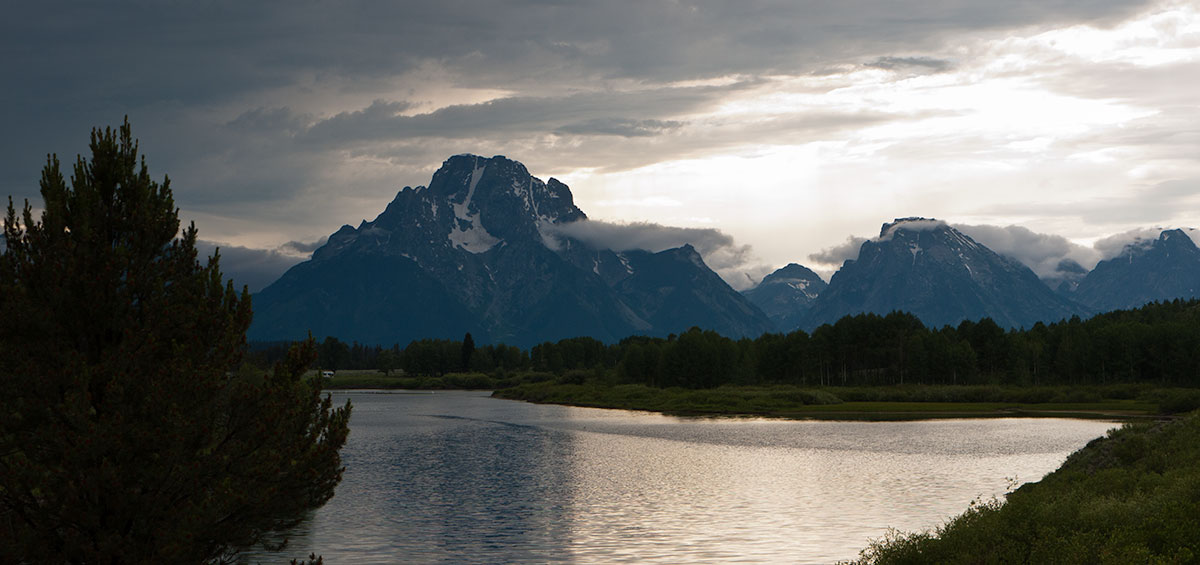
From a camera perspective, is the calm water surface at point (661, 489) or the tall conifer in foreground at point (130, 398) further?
the calm water surface at point (661, 489)

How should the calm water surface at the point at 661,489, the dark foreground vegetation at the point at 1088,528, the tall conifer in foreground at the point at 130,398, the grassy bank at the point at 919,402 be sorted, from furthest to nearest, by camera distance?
1. the grassy bank at the point at 919,402
2. the calm water surface at the point at 661,489
3. the dark foreground vegetation at the point at 1088,528
4. the tall conifer in foreground at the point at 130,398

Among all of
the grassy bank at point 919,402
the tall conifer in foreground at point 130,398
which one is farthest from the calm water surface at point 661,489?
the grassy bank at point 919,402

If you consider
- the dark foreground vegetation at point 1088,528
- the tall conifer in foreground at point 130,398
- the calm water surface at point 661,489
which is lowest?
the calm water surface at point 661,489

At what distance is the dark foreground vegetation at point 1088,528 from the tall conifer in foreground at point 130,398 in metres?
21.1

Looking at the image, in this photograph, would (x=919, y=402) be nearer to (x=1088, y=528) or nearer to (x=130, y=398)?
(x=1088, y=528)

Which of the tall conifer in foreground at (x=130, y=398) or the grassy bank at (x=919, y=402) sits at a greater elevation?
the tall conifer in foreground at (x=130, y=398)

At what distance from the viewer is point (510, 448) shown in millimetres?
106500

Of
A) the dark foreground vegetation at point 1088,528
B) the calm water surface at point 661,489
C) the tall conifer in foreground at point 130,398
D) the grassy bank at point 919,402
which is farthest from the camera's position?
the grassy bank at point 919,402

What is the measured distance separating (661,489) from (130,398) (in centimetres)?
5056

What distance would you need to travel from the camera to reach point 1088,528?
31250 millimetres

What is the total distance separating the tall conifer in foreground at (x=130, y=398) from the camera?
2230 cm

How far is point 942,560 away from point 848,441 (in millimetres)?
79297

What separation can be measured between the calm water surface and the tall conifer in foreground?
2179 cm

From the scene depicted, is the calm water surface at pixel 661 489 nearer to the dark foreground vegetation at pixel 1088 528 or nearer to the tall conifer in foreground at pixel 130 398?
the dark foreground vegetation at pixel 1088 528
